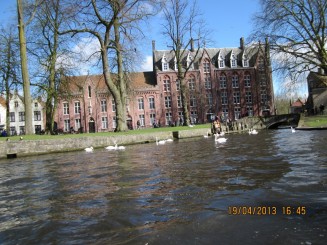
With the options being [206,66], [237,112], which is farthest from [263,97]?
[206,66]

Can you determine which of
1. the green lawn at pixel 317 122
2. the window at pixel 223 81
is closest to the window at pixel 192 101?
the window at pixel 223 81

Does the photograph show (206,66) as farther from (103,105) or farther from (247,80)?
(103,105)

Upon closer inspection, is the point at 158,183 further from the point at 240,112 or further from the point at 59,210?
the point at 240,112

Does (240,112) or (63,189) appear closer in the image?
(63,189)

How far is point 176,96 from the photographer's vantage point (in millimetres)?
65375

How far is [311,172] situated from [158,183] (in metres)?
3.22

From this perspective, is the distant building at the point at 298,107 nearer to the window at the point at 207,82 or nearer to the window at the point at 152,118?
the window at the point at 207,82

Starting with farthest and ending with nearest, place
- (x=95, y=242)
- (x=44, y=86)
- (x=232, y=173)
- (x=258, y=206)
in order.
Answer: (x=44, y=86)
(x=232, y=173)
(x=258, y=206)
(x=95, y=242)

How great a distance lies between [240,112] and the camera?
216ft

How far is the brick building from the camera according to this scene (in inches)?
2496

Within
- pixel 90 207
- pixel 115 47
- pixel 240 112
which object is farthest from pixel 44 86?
pixel 240 112
